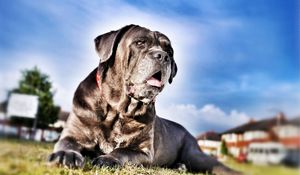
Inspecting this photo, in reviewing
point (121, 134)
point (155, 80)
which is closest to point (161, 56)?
point (155, 80)

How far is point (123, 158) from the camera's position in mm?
2391

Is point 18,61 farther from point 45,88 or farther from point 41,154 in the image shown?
point 41,154

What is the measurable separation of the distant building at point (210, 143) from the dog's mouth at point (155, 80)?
247 mm

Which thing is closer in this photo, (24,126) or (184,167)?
(24,126)

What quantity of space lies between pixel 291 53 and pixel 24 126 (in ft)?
3.12

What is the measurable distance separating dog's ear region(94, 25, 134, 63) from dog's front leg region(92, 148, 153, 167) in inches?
13.5

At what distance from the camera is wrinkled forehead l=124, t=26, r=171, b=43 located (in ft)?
7.43

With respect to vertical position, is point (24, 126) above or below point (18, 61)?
below

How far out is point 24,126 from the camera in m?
2.10

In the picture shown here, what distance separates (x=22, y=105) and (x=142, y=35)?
496 mm

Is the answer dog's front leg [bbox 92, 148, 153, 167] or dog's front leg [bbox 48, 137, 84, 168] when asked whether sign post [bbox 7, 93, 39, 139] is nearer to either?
dog's front leg [bbox 48, 137, 84, 168]

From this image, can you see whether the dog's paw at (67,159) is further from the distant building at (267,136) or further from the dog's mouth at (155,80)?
the distant building at (267,136)

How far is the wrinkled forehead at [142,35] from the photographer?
2.26 metres

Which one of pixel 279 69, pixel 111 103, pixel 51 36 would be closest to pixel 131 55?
pixel 111 103
